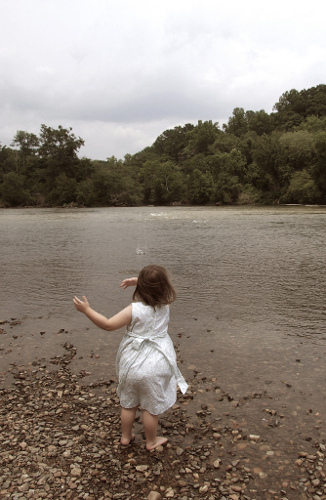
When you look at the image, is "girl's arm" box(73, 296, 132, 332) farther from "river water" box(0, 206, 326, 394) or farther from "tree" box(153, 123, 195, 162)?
"tree" box(153, 123, 195, 162)

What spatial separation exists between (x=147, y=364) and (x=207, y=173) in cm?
9123

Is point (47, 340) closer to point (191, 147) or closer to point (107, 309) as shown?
point (107, 309)

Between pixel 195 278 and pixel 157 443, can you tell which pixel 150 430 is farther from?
pixel 195 278

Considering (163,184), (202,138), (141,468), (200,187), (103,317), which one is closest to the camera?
(141,468)

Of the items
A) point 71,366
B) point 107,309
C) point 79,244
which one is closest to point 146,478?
point 71,366

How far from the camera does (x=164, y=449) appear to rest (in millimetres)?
3783

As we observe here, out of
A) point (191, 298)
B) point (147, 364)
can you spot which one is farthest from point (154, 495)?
point (191, 298)

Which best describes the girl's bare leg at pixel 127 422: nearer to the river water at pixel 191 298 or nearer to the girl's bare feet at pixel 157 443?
the girl's bare feet at pixel 157 443

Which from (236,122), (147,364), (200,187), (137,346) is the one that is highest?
(236,122)

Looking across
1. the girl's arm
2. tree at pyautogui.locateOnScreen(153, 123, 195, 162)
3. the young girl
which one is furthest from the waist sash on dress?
tree at pyautogui.locateOnScreen(153, 123, 195, 162)

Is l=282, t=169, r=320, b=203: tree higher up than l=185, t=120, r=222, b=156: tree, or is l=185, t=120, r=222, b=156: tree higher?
l=185, t=120, r=222, b=156: tree

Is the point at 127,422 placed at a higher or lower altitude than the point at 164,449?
higher

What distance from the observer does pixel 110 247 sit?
772 inches

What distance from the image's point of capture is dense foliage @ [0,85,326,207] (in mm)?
78062
